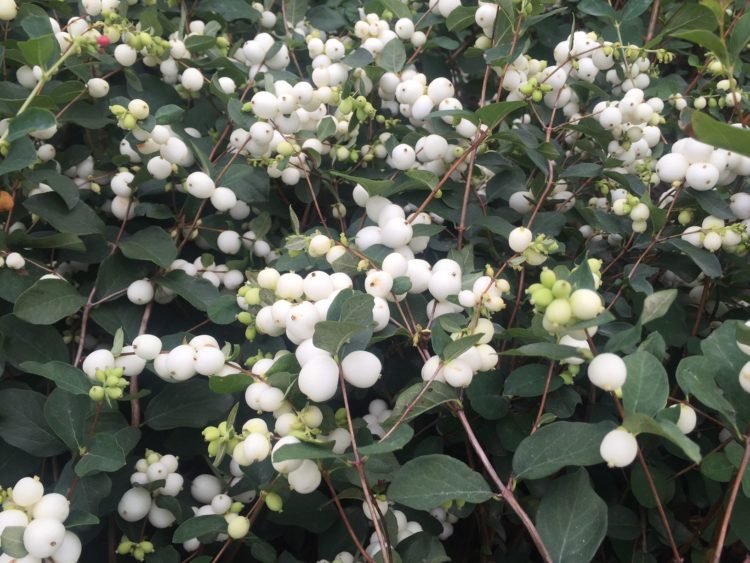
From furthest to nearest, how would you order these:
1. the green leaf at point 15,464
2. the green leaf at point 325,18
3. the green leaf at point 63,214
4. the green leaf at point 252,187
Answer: the green leaf at point 325,18 → the green leaf at point 252,187 → the green leaf at point 63,214 → the green leaf at point 15,464

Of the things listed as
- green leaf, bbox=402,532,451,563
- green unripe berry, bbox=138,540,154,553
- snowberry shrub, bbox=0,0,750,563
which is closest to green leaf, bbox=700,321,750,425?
snowberry shrub, bbox=0,0,750,563

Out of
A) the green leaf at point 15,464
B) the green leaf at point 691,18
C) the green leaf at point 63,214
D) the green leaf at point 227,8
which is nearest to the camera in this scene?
the green leaf at point 15,464

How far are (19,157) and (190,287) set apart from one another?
1.14 feet

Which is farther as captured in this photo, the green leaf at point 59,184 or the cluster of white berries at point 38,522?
the green leaf at point 59,184

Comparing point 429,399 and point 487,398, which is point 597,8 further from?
point 429,399

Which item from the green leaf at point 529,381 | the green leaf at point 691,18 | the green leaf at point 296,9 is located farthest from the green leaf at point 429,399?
the green leaf at point 296,9

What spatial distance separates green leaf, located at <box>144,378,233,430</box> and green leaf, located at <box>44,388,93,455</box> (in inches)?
4.6

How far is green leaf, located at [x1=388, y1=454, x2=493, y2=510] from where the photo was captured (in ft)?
2.46

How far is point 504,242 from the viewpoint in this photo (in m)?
1.28

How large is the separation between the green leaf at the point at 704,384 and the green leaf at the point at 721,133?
257mm

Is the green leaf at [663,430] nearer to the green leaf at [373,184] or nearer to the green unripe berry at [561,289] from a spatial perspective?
the green unripe berry at [561,289]

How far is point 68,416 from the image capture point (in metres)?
0.92

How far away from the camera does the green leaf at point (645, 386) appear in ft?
2.20

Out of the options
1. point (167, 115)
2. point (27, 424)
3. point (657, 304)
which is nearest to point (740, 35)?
point (657, 304)
